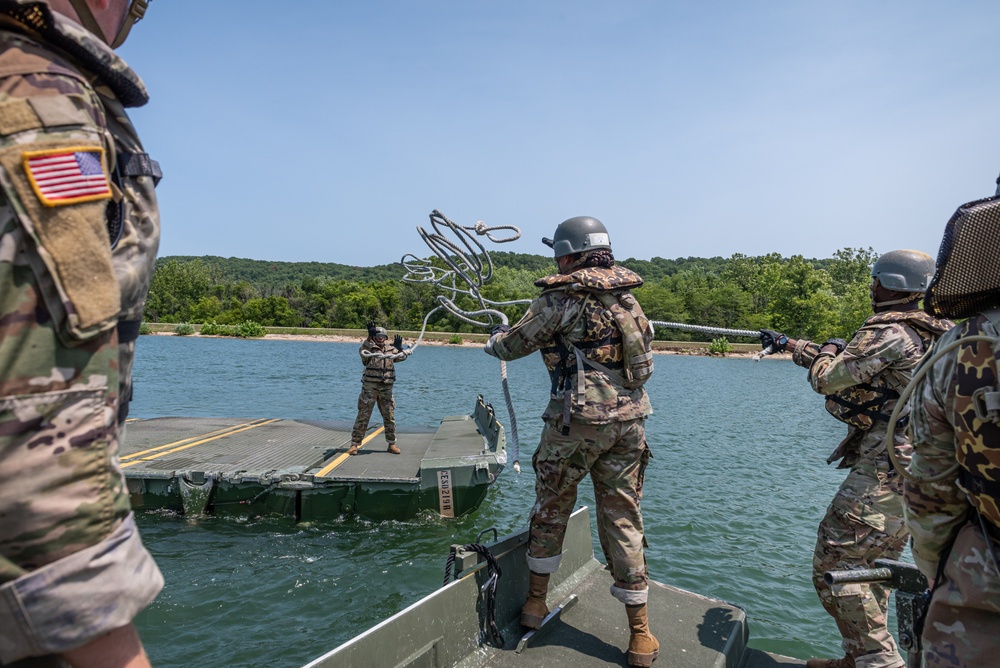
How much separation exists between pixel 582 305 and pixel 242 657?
4869 mm

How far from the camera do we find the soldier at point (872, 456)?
397cm

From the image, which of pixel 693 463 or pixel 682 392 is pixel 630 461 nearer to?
pixel 693 463

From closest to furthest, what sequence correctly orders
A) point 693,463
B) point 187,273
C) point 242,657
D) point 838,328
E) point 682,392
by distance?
point 242,657
point 693,463
point 682,392
point 838,328
point 187,273

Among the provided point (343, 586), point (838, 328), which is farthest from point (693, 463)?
point (838, 328)

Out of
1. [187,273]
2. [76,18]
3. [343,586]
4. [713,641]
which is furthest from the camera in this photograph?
[187,273]

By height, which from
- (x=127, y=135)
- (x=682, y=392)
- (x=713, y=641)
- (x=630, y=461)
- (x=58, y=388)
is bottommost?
(x=682, y=392)

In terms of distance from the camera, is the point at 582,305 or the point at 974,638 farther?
the point at 582,305

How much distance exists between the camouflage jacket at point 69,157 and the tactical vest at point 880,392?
14.0 feet

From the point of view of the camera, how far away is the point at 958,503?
214cm

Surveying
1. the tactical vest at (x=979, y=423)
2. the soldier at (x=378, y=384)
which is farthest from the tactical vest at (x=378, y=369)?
the tactical vest at (x=979, y=423)

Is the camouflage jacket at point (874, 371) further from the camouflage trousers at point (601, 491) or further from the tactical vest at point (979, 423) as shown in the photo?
the tactical vest at point (979, 423)

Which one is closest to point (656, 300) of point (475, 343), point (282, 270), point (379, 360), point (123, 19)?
point (475, 343)

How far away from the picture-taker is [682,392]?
106 feet

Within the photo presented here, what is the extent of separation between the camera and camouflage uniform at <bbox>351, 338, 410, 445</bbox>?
11578 mm
